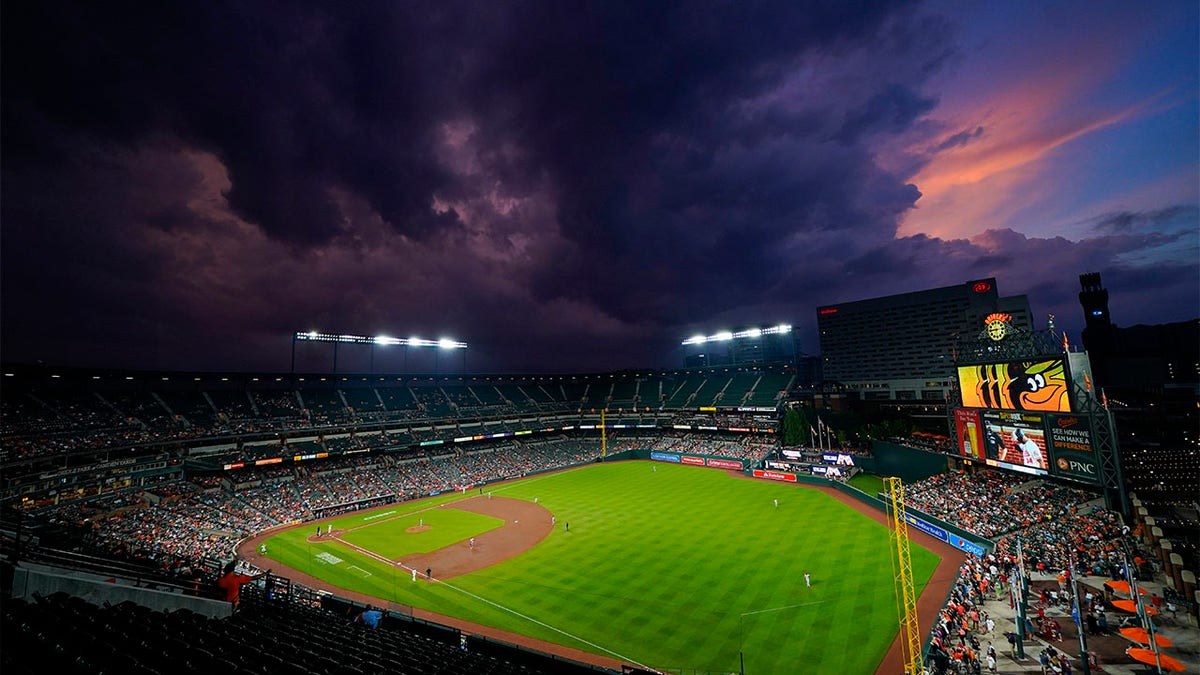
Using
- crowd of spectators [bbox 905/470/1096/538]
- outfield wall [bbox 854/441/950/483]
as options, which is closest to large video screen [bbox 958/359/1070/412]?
crowd of spectators [bbox 905/470/1096/538]

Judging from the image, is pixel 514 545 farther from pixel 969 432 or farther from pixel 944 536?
pixel 969 432

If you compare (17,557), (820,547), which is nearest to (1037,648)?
(820,547)

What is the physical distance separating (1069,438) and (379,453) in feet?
241

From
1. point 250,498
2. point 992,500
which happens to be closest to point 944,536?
point 992,500

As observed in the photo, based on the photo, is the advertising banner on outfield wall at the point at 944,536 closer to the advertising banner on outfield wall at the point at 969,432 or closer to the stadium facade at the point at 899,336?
the advertising banner on outfield wall at the point at 969,432

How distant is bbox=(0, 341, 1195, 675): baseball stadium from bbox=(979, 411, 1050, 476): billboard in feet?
0.72

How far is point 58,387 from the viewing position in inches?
2064

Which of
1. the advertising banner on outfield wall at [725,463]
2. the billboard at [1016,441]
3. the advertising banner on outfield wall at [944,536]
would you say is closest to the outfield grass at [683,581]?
the advertising banner on outfield wall at [944,536]

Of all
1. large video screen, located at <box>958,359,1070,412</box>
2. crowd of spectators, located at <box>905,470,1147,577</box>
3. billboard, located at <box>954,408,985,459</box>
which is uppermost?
large video screen, located at <box>958,359,1070,412</box>

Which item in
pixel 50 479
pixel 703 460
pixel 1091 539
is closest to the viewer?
pixel 1091 539

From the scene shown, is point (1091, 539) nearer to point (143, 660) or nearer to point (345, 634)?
point (345, 634)

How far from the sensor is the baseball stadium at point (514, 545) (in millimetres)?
16469

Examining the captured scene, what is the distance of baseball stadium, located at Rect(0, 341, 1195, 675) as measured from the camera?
16469 mm

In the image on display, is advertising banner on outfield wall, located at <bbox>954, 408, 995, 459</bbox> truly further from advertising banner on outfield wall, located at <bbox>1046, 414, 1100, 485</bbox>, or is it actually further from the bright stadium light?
the bright stadium light
